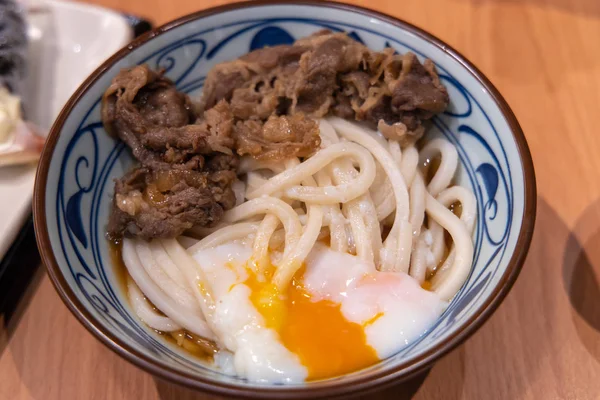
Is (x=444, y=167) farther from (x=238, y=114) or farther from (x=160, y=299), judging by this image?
(x=160, y=299)

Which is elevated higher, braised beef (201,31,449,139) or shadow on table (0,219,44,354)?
braised beef (201,31,449,139)

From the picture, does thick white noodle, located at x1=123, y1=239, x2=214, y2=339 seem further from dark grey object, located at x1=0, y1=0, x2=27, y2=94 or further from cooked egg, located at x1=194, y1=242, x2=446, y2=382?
dark grey object, located at x1=0, y1=0, x2=27, y2=94

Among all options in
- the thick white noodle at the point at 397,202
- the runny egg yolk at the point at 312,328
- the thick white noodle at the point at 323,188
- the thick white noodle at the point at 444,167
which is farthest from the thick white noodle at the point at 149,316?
the thick white noodle at the point at 444,167

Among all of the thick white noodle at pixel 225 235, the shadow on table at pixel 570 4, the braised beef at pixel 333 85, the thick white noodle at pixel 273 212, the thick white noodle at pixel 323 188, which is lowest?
the thick white noodle at pixel 225 235

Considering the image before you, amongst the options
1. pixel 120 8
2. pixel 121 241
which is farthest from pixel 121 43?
pixel 121 241

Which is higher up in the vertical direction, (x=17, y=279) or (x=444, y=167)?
(x=444, y=167)

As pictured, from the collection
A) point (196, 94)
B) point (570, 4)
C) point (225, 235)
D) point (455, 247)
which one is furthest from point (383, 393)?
point (570, 4)

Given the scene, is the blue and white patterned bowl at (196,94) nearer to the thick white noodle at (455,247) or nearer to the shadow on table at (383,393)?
the thick white noodle at (455,247)

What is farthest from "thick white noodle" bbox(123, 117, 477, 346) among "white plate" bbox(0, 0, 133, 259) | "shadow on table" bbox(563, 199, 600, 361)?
"white plate" bbox(0, 0, 133, 259)
